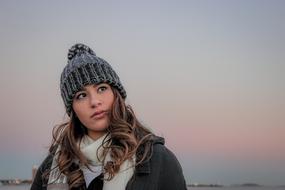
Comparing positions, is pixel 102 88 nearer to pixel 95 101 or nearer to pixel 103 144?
pixel 95 101

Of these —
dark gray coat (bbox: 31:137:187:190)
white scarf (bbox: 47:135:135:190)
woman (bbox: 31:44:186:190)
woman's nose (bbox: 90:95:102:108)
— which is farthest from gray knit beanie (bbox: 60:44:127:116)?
dark gray coat (bbox: 31:137:187:190)

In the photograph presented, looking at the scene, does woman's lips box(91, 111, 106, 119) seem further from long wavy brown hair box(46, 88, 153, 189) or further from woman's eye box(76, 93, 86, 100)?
woman's eye box(76, 93, 86, 100)

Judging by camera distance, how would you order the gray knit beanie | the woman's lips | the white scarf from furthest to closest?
the gray knit beanie → the woman's lips → the white scarf

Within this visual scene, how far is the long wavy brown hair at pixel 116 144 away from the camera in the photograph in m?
3.88

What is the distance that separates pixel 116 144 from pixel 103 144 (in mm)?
79

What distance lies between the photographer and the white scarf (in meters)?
3.84

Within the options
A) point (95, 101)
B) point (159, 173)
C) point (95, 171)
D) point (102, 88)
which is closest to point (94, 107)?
point (95, 101)

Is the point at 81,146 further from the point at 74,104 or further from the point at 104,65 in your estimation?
the point at 104,65

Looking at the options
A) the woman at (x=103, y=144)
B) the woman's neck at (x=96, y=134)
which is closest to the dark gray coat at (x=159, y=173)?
the woman at (x=103, y=144)

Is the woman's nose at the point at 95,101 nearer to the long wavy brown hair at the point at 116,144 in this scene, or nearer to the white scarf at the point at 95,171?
the long wavy brown hair at the point at 116,144

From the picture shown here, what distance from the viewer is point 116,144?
3.96m

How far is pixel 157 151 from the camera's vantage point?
13.0 ft

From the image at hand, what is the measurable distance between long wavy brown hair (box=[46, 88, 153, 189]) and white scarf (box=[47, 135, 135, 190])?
1.2 inches

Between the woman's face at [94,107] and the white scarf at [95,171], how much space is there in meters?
0.08
